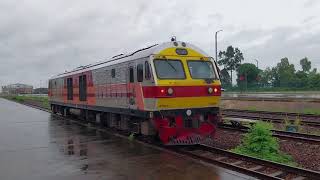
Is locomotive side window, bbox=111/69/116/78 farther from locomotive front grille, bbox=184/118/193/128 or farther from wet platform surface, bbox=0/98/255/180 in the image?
locomotive front grille, bbox=184/118/193/128

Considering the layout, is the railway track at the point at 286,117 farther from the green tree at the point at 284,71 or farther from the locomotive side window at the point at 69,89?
the green tree at the point at 284,71

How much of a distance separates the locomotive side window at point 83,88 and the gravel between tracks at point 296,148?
28.4 ft

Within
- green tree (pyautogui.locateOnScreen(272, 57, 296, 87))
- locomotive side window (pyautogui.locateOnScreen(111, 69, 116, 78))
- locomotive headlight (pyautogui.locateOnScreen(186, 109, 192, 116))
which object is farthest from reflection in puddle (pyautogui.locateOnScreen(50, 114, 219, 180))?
green tree (pyautogui.locateOnScreen(272, 57, 296, 87))

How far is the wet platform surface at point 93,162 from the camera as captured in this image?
9219 millimetres

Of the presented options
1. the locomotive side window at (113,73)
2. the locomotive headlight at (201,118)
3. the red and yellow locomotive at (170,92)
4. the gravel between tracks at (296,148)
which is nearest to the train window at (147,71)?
the red and yellow locomotive at (170,92)

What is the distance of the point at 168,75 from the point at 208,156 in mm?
2984

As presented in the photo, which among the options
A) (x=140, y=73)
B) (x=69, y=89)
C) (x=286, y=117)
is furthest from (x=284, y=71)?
(x=140, y=73)

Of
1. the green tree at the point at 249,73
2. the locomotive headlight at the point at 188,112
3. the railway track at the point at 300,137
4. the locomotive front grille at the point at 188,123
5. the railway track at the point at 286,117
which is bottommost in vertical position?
the railway track at the point at 300,137

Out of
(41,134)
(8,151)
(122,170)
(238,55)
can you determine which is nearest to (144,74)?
(122,170)

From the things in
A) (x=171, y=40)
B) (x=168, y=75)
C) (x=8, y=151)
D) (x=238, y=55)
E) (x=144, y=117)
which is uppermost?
(x=238, y=55)

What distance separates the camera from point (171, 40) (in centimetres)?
1387

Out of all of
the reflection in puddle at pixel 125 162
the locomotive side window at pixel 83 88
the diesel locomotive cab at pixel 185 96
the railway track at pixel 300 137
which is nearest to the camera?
the reflection in puddle at pixel 125 162

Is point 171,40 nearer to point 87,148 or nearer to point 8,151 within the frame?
point 87,148

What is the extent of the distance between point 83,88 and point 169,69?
33.0 feet
